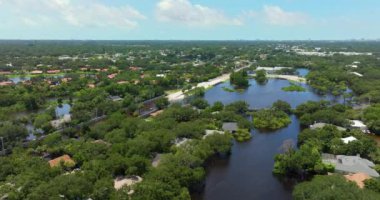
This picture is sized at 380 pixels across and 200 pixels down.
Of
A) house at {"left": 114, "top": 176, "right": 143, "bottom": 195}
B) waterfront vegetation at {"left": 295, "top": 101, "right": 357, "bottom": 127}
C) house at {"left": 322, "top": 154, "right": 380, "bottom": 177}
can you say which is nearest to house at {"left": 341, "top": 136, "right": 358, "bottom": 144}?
house at {"left": 322, "top": 154, "right": 380, "bottom": 177}

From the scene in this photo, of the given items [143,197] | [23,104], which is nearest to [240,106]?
[143,197]

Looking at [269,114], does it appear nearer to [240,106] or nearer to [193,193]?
[240,106]

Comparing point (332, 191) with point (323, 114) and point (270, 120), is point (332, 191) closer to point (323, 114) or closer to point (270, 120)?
point (323, 114)

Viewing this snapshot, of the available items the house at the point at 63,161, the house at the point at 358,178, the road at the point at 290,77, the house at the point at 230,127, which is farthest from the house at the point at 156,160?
the road at the point at 290,77

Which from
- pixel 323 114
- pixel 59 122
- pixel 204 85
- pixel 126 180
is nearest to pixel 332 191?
pixel 126 180

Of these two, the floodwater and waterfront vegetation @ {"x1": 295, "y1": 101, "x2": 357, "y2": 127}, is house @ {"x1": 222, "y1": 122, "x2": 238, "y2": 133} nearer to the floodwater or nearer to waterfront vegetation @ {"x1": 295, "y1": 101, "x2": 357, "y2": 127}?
the floodwater

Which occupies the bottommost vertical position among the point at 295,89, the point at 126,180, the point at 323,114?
the point at 295,89

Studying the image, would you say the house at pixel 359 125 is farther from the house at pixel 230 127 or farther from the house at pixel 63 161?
the house at pixel 63 161
